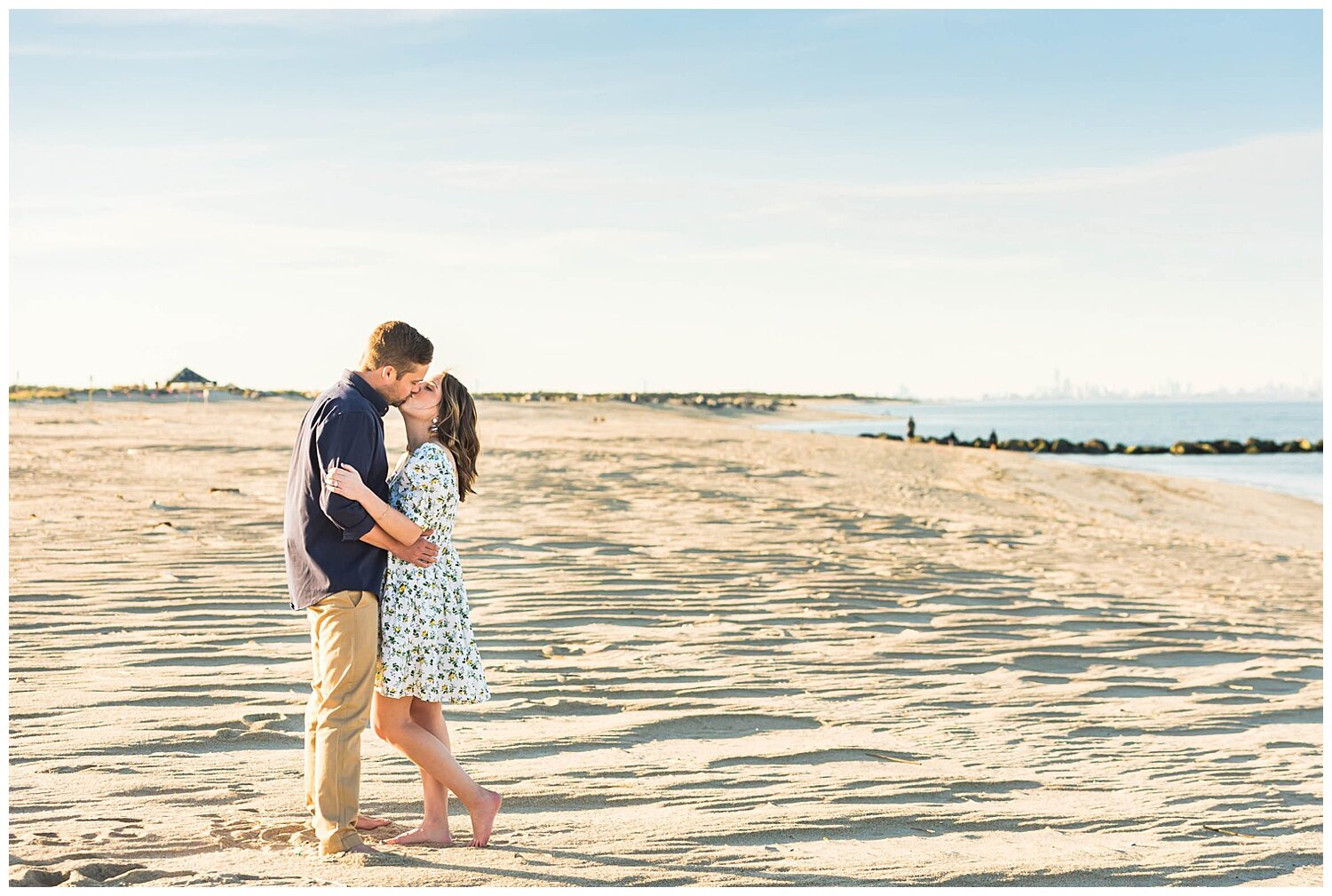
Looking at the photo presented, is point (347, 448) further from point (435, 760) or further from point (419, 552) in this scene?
point (435, 760)

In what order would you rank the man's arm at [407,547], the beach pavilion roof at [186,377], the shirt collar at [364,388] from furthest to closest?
the beach pavilion roof at [186,377], the shirt collar at [364,388], the man's arm at [407,547]

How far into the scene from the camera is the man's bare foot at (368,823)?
4.04 m

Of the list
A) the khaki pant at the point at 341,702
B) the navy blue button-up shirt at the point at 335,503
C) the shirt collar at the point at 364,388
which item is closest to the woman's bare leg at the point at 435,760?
the khaki pant at the point at 341,702

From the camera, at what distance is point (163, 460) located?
54.0 feet

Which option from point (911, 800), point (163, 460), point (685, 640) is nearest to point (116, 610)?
point (685, 640)

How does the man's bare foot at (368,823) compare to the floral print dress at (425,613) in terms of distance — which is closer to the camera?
the floral print dress at (425,613)

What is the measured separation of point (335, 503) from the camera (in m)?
3.70

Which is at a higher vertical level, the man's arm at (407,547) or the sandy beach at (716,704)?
the man's arm at (407,547)

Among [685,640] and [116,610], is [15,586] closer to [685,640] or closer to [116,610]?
[116,610]

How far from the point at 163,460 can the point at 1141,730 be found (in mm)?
14150

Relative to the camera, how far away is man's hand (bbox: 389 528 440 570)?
12.6 ft

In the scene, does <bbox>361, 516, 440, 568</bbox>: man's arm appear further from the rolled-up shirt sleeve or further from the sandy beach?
the sandy beach

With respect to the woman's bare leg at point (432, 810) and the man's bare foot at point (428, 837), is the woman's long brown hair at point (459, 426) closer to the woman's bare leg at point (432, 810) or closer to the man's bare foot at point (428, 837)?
the woman's bare leg at point (432, 810)

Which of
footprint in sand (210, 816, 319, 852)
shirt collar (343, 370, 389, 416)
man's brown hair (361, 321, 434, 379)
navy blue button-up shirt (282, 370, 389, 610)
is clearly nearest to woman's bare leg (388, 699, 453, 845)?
footprint in sand (210, 816, 319, 852)
